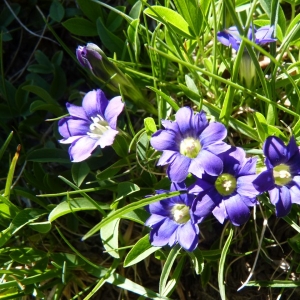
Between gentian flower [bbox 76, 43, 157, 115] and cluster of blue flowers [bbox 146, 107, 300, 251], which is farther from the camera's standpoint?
gentian flower [bbox 76, 43, 157, 115]

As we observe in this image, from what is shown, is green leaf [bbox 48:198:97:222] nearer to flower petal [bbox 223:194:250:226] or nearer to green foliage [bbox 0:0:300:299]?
green foliage [bbox 0:0:300:299]

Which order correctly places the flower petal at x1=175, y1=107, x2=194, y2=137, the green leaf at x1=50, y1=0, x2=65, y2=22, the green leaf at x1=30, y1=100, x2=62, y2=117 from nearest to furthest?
the flower petal at x1=175, y1=107, x2=194, y2=137
the green leaf at x1=30, y1=100, x2=62, y2=117
the green leaf at x1=50, y1=0, x2=65, y2=22

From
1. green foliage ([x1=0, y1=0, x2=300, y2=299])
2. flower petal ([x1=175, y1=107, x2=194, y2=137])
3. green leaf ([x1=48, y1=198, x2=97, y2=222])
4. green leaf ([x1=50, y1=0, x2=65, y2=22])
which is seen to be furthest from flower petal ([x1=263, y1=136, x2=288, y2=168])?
green leaf ([x1=50, y1=0, x2=65, y2=22])

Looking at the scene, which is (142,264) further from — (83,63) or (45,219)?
(83,63)

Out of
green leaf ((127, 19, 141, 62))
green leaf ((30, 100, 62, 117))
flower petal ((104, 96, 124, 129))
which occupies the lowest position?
green leaf ((30, 100, 62, 117))

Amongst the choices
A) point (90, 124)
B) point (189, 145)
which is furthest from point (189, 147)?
point (90, 124)

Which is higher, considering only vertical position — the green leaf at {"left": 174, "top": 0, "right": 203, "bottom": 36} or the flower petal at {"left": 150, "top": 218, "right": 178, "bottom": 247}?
the green leaf at {"left": 174, "top": 0, "right": 203, "bottom": 36}

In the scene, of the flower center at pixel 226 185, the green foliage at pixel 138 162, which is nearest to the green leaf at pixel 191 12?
the green foliage at pixel 138 162
